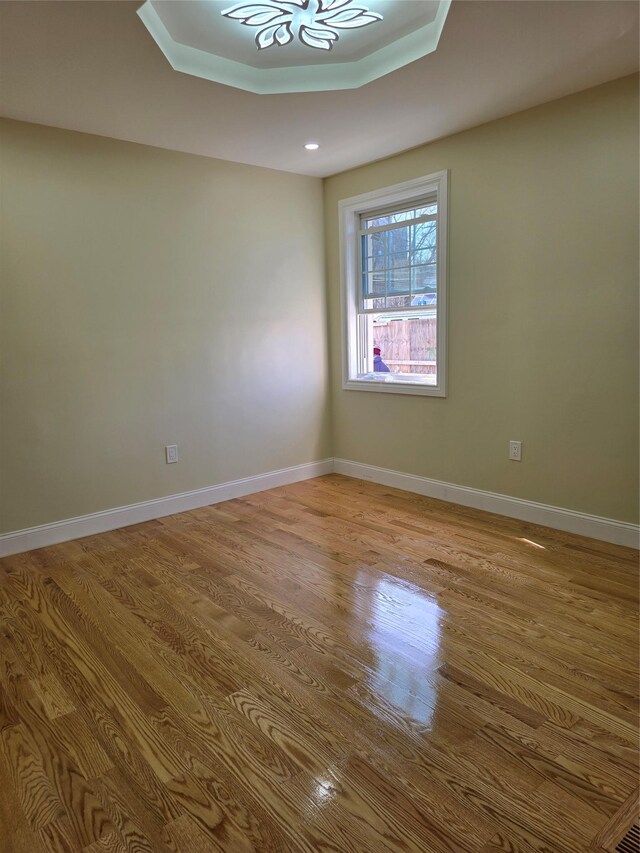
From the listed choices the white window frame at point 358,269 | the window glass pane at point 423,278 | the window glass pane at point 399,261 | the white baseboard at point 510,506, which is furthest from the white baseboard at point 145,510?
the window glass pane at point 423,278

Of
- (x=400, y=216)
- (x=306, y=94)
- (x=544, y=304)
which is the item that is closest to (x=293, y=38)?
(x=306, y=94)

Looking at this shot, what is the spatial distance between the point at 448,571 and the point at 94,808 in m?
1.87

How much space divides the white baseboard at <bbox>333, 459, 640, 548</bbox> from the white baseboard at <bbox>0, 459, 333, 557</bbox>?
1.82ft

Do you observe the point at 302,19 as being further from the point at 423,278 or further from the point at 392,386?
the point at 392,386

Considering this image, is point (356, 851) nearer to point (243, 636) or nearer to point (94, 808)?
point (94, 808)

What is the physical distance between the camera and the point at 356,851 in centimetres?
131

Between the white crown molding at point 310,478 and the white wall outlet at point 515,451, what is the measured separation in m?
0.28

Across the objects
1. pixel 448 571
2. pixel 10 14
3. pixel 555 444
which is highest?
pixel 10 14

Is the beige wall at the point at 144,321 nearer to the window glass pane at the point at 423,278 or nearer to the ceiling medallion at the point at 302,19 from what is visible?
the window glass pane at the point at 423,278

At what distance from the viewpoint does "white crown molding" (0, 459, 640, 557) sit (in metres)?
3.14

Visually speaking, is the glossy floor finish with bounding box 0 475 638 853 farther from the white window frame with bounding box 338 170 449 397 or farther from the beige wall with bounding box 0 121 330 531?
the white window frame with bounding box 338 170 449 397

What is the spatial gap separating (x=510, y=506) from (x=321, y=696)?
6.94 ft

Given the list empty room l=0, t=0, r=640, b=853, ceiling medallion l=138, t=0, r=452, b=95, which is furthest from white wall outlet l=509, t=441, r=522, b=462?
ceiling medallion l=138, t=0, r=452, b=95

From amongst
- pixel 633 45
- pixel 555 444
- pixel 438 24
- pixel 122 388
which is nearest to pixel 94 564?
pixel 122 388
